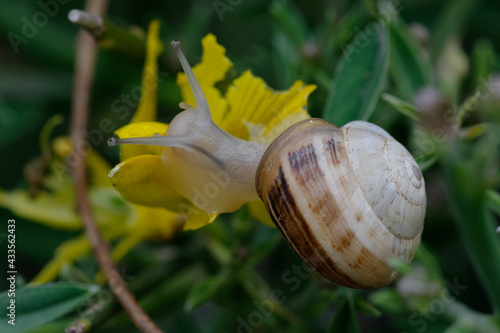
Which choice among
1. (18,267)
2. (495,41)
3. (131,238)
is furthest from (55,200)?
(495,41)

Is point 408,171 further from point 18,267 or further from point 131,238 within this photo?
point 18,267

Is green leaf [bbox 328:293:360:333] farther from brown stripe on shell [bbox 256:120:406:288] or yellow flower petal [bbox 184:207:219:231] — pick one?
yellow flower petal [bbox 184:207:219:231]

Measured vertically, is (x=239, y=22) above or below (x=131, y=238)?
above
